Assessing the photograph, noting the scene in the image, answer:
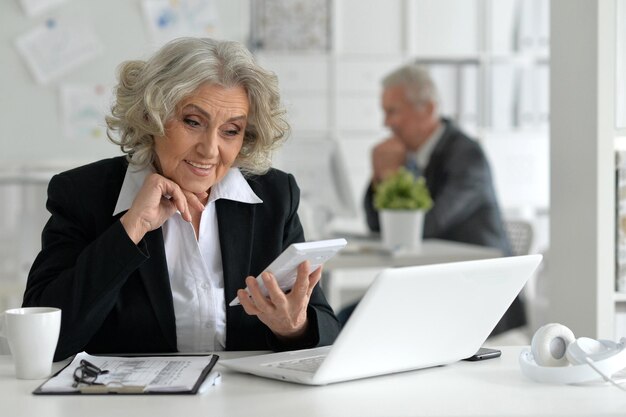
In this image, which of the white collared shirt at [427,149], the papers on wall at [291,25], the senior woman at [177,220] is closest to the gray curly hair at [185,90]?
the senior woman at [177,220]

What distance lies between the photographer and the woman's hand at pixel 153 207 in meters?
1.62

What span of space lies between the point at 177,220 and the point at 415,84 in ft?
9.02

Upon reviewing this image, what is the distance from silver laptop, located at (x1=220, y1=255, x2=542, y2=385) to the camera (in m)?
1.27

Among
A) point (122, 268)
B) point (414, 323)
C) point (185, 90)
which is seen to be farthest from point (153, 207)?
point (414, 323)

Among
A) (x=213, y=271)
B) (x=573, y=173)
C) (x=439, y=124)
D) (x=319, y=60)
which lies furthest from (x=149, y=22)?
(x=213, y=271)

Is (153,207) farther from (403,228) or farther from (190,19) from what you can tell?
(190,19)

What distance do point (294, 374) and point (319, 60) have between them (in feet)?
15.6

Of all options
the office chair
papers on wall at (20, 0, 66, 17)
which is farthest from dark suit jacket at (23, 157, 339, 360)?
papers on wall at (20, 0, 66, 17)

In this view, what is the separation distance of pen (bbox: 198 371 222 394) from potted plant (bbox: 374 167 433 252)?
2229mm

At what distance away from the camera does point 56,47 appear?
17.9ft

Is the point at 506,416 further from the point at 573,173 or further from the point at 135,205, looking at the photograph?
the point at 573,173

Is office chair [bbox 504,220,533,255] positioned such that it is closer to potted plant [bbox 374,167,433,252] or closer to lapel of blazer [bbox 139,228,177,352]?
potted plant [bbox 374,167,433,252]

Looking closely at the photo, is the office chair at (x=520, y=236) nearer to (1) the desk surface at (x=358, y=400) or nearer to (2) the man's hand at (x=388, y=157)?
(2) the man's hand at (x=388, y=157)

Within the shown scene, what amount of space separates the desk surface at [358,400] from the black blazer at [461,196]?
268 cm
